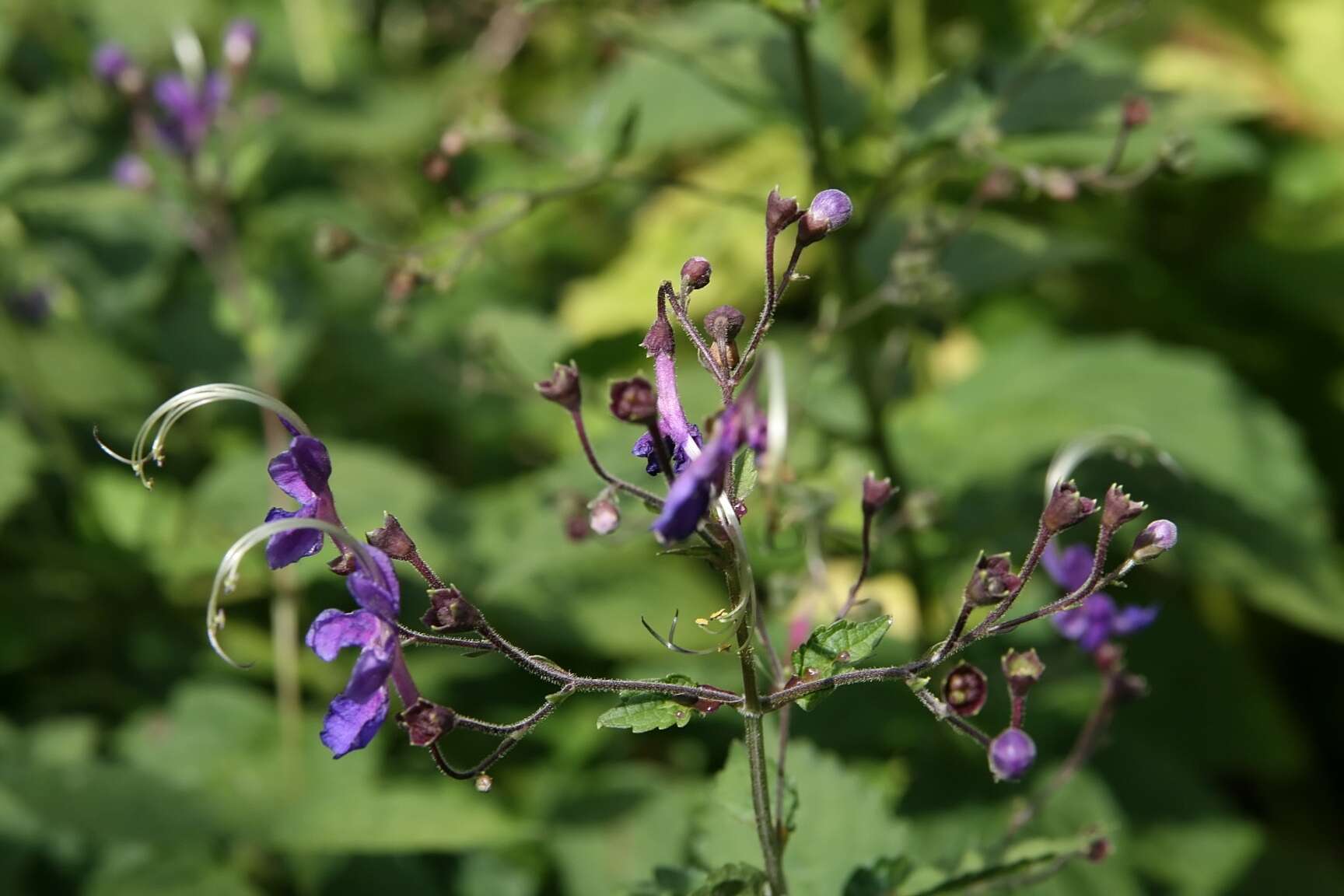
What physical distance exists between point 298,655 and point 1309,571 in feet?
6.53

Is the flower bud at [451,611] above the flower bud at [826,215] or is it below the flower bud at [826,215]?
below

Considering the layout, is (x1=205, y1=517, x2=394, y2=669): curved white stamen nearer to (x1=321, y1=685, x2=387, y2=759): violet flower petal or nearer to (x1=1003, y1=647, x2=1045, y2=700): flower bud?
(x1=321, y1=685, x2=387, y2=759): violet flower petal

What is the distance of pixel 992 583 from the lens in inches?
41.2

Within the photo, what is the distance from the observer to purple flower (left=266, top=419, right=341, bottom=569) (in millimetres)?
1070

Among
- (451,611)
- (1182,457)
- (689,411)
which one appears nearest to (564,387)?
(451,611)

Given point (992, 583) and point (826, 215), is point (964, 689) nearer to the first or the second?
point (992, 583)

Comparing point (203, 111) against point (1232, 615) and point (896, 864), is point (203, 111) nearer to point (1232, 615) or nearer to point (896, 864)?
point (896, 864)

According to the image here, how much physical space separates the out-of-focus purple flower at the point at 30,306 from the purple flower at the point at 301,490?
232 centimetres

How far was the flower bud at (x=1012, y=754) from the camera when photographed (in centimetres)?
104

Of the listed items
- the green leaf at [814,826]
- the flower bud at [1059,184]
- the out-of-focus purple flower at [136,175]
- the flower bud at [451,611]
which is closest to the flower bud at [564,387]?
the flower bud at [451,611]

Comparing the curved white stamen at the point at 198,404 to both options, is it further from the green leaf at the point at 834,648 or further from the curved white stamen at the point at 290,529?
the green leaf at the point at 834,648

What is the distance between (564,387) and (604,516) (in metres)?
0.14

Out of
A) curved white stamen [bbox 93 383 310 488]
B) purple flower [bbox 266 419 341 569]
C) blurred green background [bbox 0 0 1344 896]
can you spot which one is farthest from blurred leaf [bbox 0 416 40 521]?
purple flower [bbox 266 419 341 569]

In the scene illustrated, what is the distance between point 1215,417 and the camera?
242 cm
